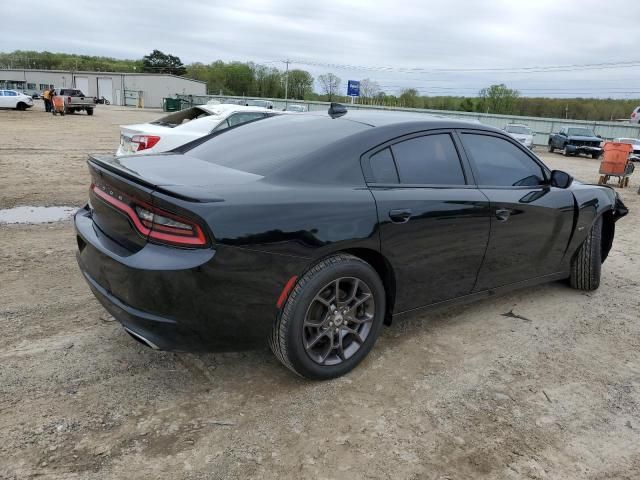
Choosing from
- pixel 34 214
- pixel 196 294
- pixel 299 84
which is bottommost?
pixel 34 214

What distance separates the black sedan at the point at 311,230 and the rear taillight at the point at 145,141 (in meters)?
3.71

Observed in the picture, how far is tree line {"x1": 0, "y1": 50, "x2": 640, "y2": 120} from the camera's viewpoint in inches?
3059

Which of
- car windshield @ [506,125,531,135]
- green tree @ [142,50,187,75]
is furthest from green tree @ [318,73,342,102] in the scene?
car windshield @ [506,125,531,135]

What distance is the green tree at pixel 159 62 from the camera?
123 m

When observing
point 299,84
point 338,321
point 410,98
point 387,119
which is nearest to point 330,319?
point 338,321

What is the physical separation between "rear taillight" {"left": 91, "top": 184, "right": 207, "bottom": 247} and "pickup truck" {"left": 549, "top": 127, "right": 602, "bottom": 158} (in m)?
27.7

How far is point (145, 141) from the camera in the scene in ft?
23.6

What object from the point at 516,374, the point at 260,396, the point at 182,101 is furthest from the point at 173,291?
the point at 182,101

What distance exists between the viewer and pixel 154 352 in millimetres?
3221

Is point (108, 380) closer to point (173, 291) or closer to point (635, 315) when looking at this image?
point (173, 291)

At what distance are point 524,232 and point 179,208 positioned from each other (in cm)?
264

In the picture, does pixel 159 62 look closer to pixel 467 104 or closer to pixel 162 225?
pixel 467 104

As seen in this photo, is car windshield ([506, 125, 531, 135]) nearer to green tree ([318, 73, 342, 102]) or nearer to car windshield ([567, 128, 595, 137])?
car windshield ([567, 128, 595, 137])

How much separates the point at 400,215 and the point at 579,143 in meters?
26.8
